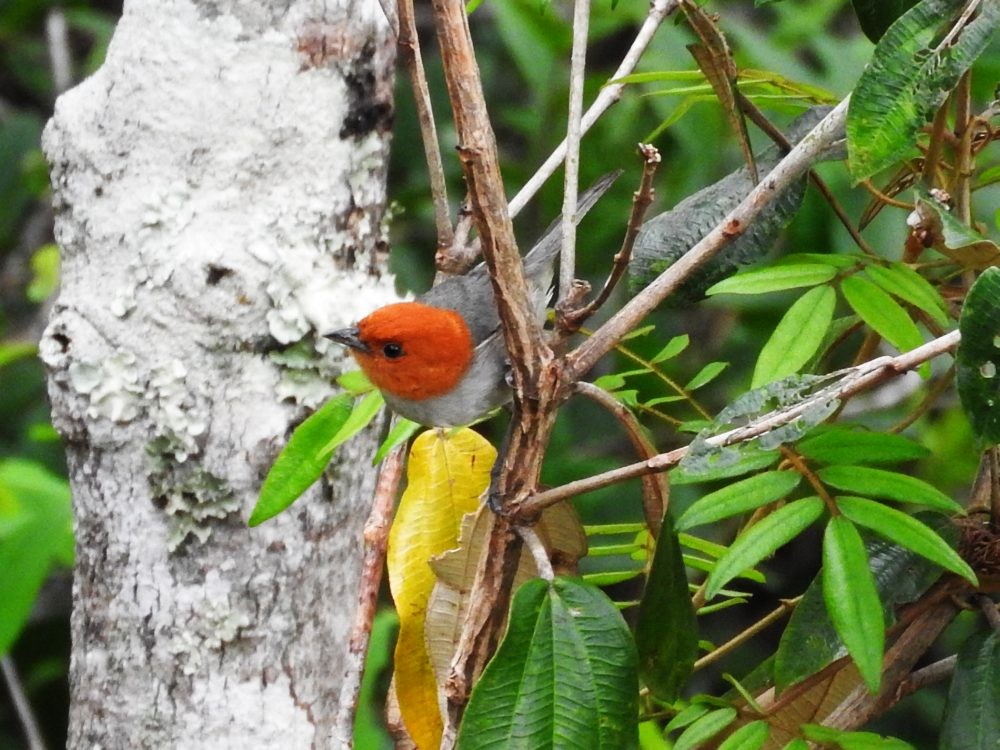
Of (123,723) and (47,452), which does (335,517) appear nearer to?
(123,723)

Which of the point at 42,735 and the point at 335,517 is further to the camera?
the point at 42,735

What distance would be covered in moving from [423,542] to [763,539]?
60 centimetres

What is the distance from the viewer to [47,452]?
3.96 meters

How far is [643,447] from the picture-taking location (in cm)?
148

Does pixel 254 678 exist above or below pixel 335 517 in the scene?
below

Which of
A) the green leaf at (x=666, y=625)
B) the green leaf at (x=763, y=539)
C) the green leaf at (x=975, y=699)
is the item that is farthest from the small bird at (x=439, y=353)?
the green leaf at (x=975, y=699)

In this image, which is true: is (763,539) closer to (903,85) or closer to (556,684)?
(556,684)

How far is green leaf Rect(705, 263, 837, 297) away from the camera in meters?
1.46

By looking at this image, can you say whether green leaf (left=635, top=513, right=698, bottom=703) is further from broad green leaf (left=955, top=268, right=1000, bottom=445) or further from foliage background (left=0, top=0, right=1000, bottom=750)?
foliage background (left=0, top=0, right=1000, bottom=750)

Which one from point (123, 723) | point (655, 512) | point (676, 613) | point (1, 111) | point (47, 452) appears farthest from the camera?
point (1, 111)

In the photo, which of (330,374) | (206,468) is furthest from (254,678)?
(330,374)

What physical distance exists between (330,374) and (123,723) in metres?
0.60

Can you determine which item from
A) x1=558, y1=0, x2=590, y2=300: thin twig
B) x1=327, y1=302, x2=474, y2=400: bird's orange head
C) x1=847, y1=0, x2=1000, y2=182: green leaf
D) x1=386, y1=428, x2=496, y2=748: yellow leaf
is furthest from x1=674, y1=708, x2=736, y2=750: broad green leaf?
x1=327, y1=302, x2=474, y2=400: bird's orange head

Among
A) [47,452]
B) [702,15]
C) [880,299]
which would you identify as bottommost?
[47,452]
